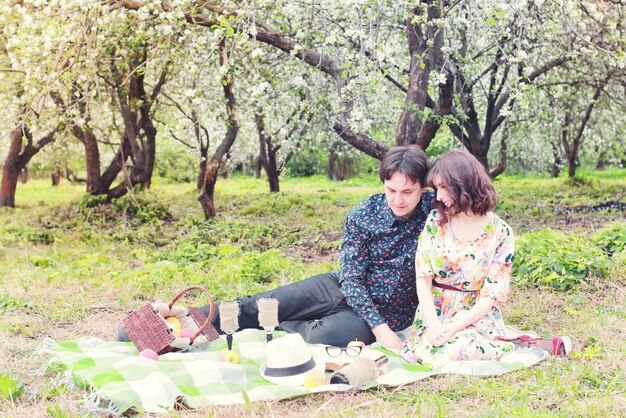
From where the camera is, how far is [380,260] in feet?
14.1

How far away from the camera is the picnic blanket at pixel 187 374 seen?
332cm

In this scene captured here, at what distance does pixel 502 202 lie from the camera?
40.0ft

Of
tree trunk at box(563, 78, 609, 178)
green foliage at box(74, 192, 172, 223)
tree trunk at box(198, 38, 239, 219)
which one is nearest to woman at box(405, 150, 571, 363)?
tree trunk at box(198, 38, 239, 219)

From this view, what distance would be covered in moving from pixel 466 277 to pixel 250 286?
2394mm

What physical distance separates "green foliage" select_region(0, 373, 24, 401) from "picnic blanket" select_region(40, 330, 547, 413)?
0.76 feet

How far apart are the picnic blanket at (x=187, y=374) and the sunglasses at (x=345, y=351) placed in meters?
0.08

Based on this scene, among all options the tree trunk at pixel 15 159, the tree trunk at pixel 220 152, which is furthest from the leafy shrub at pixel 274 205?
the tree trunk at pixel 15 159

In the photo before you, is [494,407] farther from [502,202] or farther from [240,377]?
[502,202]

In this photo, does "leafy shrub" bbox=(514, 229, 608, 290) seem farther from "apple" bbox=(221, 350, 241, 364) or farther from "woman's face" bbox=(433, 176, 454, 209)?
A: "apple" bbox=(221, 350, 241, 364)

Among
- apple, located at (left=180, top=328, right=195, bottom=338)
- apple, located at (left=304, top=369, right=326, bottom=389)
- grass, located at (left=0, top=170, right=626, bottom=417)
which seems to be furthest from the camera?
apple, located at (left=180, top=328, right=195, bottom=338)

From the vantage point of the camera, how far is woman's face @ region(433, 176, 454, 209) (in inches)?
150

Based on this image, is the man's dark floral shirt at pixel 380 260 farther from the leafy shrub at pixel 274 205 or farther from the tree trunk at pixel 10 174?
the tree trunk at pixel 10 174

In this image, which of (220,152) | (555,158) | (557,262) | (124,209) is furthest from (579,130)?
(557,262)

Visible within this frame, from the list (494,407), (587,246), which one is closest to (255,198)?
(587,246)
